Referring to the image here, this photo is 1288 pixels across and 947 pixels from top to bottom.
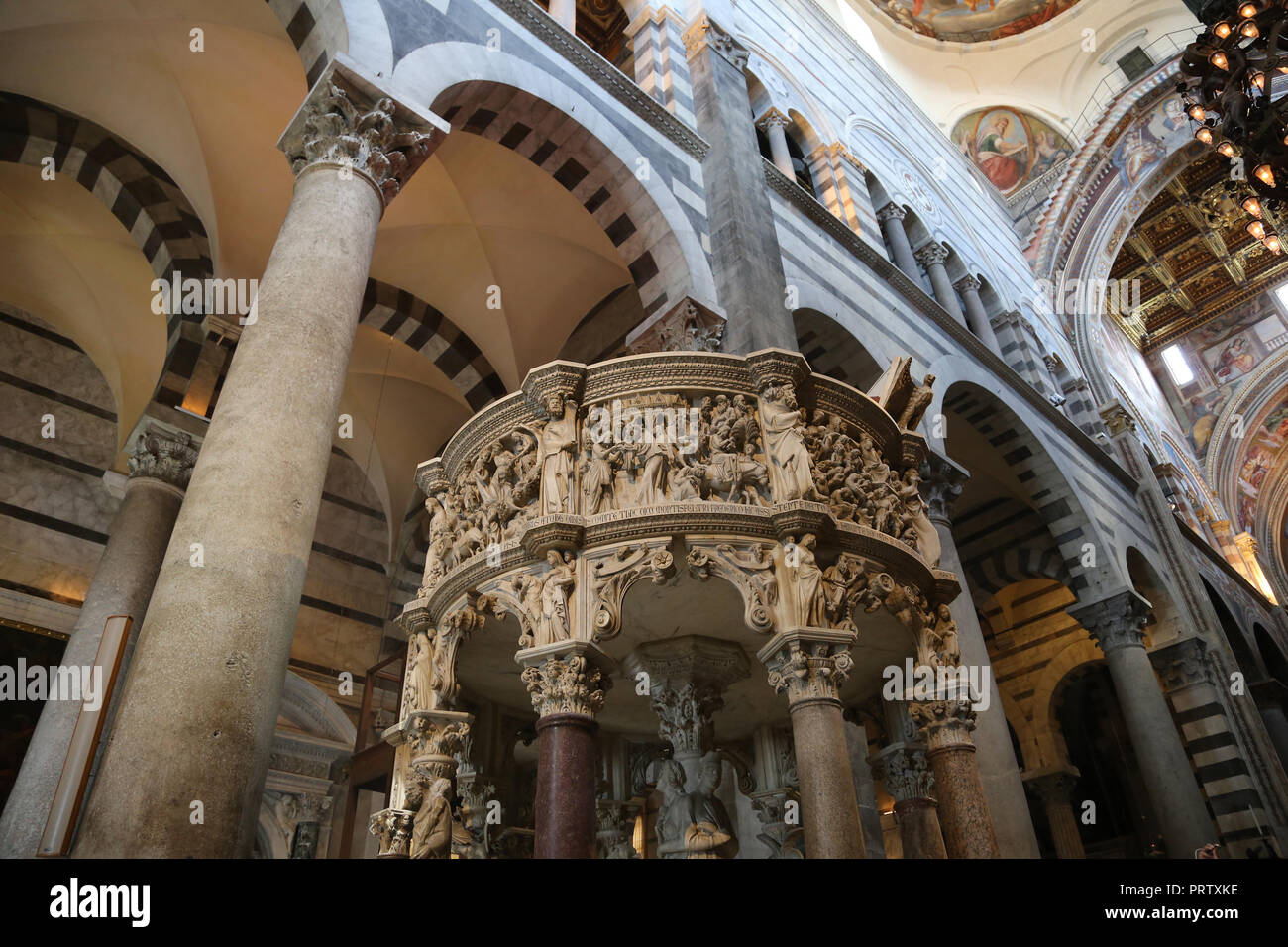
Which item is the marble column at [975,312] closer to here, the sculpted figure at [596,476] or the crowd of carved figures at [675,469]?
the crowd of carved figures at [675,469]

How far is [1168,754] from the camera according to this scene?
33.3ft

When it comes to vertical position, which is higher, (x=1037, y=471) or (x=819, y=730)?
(x=1037, y=471)

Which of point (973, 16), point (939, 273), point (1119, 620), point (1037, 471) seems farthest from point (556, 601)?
point (973, 16)

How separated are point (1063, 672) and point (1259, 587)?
28.1 feet

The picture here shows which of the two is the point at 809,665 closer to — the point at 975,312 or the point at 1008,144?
the point at 975,312

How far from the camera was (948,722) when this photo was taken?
4.10 metres

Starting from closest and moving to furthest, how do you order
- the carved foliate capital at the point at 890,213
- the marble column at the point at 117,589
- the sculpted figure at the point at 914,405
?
the sculpted figure at the point at 914,405 → the marble column at the point at 117,589 → the carved foliate capital at the point at 890,213

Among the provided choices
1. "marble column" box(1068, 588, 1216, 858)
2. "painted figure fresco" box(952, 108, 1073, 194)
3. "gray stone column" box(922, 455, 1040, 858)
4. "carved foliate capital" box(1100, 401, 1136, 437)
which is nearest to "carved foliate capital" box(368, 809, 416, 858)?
"gray stone column" box(922, 455, 1040, 858)

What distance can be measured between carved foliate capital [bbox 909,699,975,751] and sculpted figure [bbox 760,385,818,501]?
1.16 meters

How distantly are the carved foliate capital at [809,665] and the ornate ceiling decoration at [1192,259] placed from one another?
69.4ft

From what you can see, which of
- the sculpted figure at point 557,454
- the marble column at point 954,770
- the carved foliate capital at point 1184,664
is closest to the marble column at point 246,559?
the sculpted figure at point 557,454

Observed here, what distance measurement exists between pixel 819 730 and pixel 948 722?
90 cm

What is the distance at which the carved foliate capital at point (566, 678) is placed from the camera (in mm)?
3648

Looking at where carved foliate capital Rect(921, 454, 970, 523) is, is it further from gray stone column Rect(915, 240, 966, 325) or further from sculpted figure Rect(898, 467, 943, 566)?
gray stone column Rect(915, 240, 966, 325)
